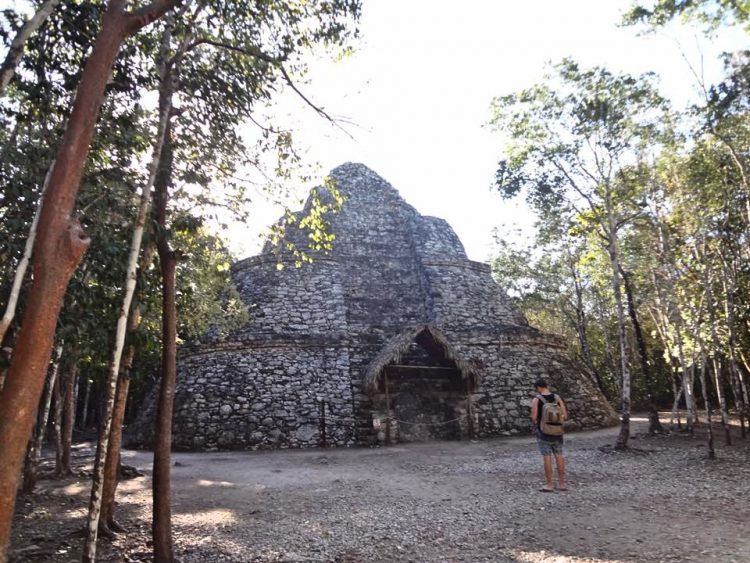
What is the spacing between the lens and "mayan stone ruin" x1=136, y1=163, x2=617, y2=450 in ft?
45.6

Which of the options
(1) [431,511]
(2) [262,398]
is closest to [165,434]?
(1) [431,511]

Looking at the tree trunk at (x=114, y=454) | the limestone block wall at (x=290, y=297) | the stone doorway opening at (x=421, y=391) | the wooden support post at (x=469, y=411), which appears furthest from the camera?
the limestone block wall at (x=290, y=297)

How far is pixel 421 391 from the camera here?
15.1 metres

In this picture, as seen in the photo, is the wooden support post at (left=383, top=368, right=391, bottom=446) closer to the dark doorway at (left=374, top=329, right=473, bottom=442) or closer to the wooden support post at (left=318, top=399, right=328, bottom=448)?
the dark doorway at (left=374, top=329, right=473, bottom=442)

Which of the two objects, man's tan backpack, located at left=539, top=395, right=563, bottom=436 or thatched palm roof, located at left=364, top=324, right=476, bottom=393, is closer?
man's tan backpack, located at left=539, top=395, right=563, bottom=436

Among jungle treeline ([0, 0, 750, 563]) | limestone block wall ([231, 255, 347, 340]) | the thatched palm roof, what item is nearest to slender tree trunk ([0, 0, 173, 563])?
jungle treeline ([0, 0, 750, 563])

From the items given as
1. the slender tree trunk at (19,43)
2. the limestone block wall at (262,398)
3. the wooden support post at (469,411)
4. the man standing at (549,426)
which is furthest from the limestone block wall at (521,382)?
the slender tree trunk at (19,43)

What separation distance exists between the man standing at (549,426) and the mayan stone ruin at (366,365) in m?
6.74

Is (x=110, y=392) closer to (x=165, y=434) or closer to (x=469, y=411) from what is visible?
(x=165, y=434)

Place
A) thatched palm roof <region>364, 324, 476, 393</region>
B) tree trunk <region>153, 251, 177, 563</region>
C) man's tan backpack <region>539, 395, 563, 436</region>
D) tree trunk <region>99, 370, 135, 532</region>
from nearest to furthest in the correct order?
tree trunk <region>153, 251, 177, 563</region>
tree trunk <region>99, 370, 135, 532</region>
man's tan backpack <region>539, 395, 563, 436</region>
thatched palm roof <region>364, 324, 476, 393</region>

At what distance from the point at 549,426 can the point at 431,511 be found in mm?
2298

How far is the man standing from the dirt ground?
319mm

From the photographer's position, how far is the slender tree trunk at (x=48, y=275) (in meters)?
3.02

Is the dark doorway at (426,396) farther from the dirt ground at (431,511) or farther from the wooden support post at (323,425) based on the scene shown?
the dirt ground at (431,511)
